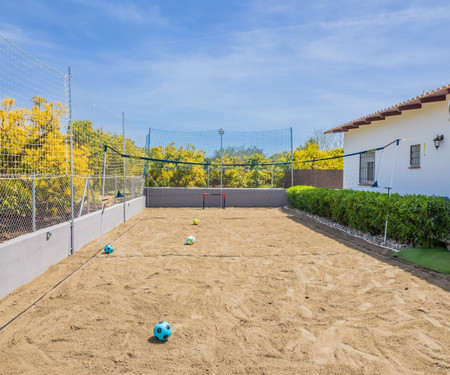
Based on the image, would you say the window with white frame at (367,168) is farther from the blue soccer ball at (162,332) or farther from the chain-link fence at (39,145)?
the blue soccer ball at (162,332)

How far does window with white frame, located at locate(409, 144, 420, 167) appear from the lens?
27.6ft

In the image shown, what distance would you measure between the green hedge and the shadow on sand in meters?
0.45

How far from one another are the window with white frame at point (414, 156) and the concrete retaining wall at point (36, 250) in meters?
8.13

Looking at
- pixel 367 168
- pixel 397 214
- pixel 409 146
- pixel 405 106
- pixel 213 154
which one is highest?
pixel 405 106

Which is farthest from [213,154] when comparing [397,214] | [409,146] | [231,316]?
[231,316]

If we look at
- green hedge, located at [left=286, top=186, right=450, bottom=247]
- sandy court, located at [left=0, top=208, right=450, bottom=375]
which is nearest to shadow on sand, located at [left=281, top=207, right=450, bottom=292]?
sandy court, located at [left=0, top=208, right=450, bottom=375]

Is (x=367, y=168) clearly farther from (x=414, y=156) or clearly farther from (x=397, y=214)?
(x=397, y=214)

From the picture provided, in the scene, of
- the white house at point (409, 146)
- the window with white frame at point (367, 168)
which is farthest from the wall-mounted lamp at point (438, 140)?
the window with white frame at point (367, 168)

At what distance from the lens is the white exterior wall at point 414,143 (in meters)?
7.45

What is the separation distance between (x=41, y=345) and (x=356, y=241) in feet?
19.9

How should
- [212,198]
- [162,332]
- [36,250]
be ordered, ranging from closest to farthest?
[162,332] → [36,250] → [212,198]

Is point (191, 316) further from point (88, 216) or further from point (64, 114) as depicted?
point (64, 114)

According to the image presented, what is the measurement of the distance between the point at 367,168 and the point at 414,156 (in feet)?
7.72

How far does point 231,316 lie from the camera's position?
3.22m
